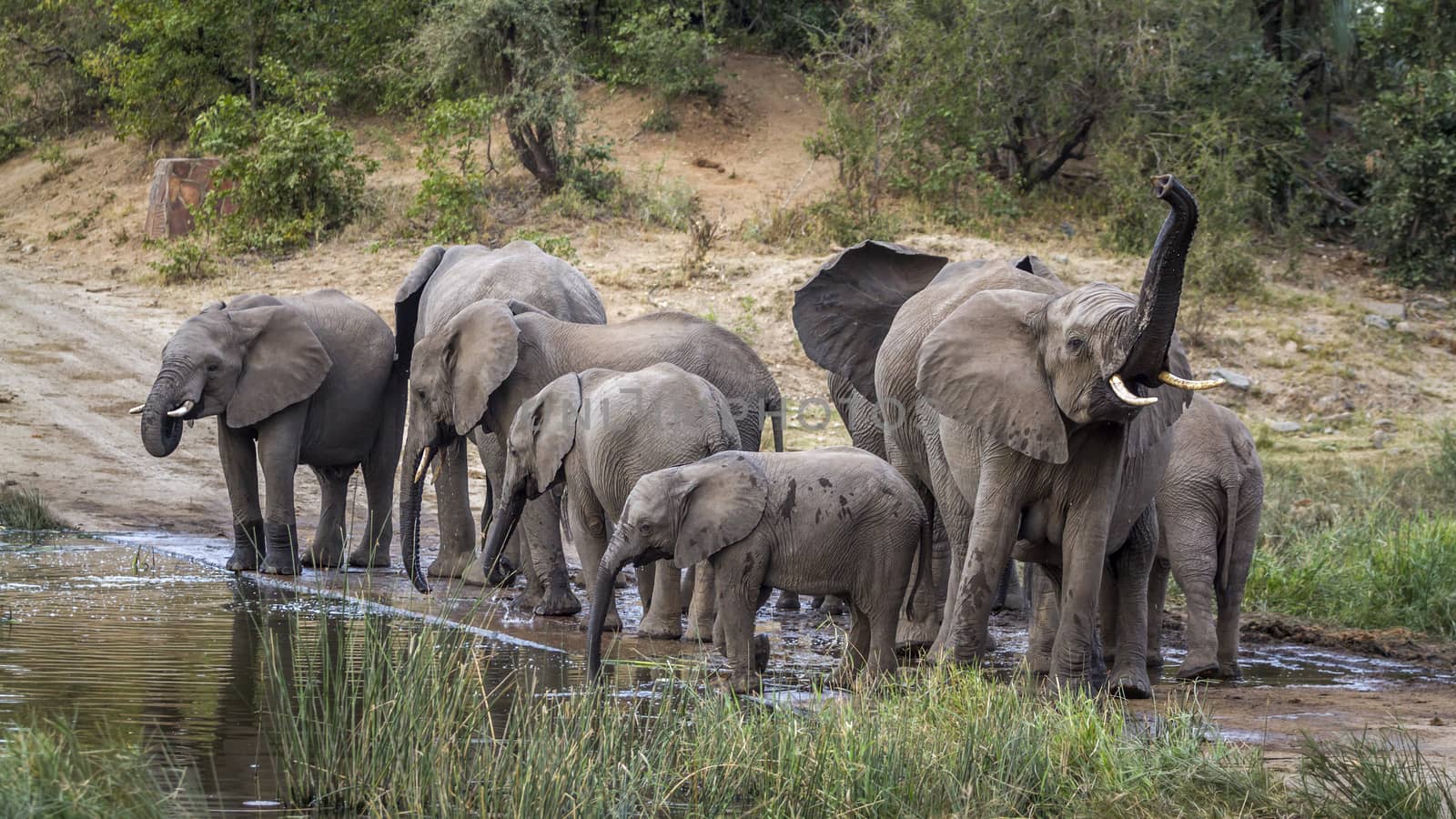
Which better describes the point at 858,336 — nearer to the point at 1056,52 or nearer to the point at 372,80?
the point at 1056,52

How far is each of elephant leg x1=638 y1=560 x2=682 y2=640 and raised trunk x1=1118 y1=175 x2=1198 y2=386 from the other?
9.64 ft

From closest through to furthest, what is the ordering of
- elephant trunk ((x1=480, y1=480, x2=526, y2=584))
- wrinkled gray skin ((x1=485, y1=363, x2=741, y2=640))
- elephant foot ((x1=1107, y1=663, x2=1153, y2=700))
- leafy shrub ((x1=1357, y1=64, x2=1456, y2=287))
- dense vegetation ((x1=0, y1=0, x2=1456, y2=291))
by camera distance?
elephant foot ((x1=1107, y1=663, x2=1153, y2=700)), wrinkled gray skin ((x1=485, y1=363, x2=741, y2=640)), elephant trunk ((x1=480, y1=480, x2=526, y2=584)), leafy shrub ((x1=1357, y1=64, x2=1456, y2=287)), dense vegetation ((x1=0, y1=0, x2=1456, y2=291))

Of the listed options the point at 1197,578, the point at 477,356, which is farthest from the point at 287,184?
the point at 1197,578

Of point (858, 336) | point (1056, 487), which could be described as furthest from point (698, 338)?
point (1056, 487)

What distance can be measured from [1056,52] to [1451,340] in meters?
5.41

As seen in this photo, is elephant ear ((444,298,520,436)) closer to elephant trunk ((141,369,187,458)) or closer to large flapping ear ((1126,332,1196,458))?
elephant trunk ((141,369,187,458))

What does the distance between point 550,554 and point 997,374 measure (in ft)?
11.0

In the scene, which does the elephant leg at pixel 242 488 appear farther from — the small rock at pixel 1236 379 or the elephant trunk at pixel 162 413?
the small rock at pixel 1236 379

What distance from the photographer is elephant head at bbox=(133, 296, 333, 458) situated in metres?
10.2

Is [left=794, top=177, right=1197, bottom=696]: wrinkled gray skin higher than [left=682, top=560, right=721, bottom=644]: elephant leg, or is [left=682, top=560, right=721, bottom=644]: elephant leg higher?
[left=794, top=177, right=1197, bottom=696]: wrinkled gray skin

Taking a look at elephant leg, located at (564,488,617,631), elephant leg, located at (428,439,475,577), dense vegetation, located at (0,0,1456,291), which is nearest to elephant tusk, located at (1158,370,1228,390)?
elephant leg, located at (564,488,617,631)

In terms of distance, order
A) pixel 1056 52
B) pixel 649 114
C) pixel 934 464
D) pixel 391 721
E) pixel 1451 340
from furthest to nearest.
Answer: pixel 649 114
pixel 1056 52
pixel 1451 340
pixel 934 464
pixel 391 721

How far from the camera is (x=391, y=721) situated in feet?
17.1

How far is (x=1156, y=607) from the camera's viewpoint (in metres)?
8.30
